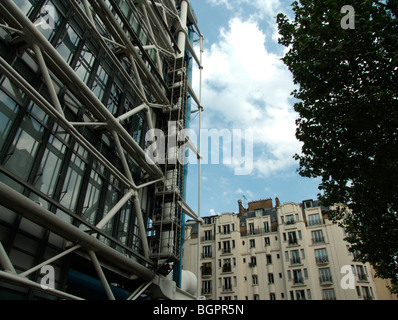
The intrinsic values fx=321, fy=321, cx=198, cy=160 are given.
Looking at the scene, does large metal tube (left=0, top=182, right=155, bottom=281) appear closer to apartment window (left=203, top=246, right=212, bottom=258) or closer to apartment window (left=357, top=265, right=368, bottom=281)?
apartment window (left=357, top=265, right=368, bottom=281)

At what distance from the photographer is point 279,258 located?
50.3 m

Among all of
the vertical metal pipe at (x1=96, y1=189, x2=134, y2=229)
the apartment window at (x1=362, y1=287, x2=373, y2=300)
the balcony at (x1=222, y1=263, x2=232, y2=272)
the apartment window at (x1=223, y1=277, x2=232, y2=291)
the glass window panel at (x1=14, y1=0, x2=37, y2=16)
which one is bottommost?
the vertical metal pipe at (x1=96, y1=189, x2=134, y2=229)

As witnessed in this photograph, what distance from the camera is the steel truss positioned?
9.31 meters

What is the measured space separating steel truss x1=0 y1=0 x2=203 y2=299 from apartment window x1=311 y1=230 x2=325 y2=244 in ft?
107

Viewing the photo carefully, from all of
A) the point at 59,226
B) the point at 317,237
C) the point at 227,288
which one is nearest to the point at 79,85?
the point at 59,226

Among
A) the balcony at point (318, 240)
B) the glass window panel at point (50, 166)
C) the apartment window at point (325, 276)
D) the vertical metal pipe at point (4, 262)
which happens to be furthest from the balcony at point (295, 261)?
the vertical metal pipe at point (4, 262)

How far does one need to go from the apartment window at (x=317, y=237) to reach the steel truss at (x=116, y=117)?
3257 centimetres

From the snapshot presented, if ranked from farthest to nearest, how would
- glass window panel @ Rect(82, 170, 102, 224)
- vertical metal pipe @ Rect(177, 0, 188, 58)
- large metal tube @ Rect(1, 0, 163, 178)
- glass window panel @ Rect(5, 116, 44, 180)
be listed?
1. vertical metal pipe @ Rect(177, 0, 188, 58)
2. glass window panel @ Rect(82, 170, 102, 224)
3. large metal tube @ Rect(1, 0, 163, 178)
4. glass window panel @ Rect(5, 116, 44, 180)

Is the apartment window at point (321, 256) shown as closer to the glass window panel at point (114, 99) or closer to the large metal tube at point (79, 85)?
the large metal tube at point (79, 85)

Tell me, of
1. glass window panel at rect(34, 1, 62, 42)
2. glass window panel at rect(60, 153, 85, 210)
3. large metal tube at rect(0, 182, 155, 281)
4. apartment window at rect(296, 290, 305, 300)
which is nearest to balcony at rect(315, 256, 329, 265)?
apartment window at rect(296, 290, 305, 300)

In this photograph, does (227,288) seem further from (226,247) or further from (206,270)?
(226,247)

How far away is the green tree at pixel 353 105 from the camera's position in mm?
10930

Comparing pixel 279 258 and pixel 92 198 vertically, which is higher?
pixel 279 258

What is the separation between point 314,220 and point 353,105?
1679 inches
